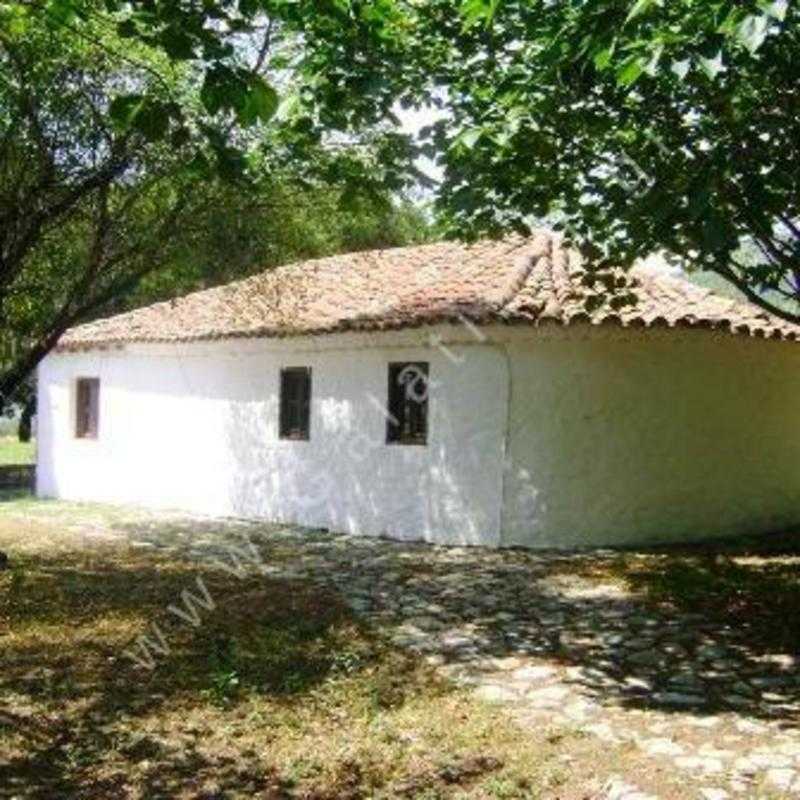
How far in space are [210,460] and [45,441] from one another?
5.43 m

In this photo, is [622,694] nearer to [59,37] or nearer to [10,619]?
[10,619]

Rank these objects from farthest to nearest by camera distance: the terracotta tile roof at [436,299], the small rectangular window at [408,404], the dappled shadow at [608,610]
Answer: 1. the small rectangular window at [408,404]
2. the terracotta tile roof at [436,299]
3. the dappled shadow at [608,610]

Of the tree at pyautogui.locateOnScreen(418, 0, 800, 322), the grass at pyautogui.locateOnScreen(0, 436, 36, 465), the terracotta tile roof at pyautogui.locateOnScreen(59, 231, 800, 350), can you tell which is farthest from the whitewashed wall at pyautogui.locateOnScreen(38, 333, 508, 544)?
the grass at pyautogui.locateOnScreen(0, 436, 36, 465)

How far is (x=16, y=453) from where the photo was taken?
3609cm

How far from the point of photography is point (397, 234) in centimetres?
2908

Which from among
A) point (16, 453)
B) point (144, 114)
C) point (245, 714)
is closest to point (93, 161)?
point (245, 714)

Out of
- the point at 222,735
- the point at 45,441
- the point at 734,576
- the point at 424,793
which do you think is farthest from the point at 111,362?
the point at 424,793

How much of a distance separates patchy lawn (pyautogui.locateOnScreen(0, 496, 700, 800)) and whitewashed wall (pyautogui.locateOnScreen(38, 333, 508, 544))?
3507mm

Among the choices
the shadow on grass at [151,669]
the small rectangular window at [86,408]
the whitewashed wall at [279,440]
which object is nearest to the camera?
the shadow on grass at [151,669]

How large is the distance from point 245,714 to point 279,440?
9.08m

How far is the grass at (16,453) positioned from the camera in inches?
1256

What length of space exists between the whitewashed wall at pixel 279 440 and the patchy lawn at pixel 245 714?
351 cm

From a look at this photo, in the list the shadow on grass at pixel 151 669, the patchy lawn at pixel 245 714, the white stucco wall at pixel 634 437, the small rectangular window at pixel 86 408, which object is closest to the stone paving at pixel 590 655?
the patchy lawn at pixel 245 714

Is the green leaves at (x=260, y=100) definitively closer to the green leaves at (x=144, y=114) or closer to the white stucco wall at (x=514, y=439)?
the green leaves at (x=144, y=114)
